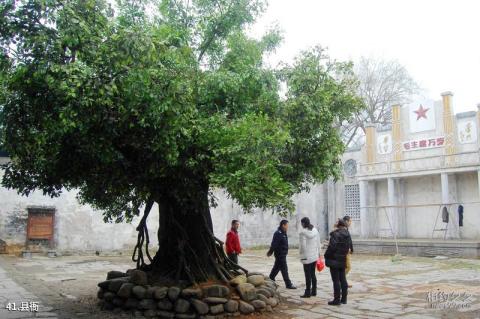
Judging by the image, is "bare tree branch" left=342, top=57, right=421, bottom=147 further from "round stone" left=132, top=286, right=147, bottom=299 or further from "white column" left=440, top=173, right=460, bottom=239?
"round stone" left=132, top=286, right=147, bottom=299

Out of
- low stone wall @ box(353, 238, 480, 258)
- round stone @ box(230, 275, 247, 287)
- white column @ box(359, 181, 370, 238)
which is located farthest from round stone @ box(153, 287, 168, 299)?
white column @ box(359, 181, 370, 238)

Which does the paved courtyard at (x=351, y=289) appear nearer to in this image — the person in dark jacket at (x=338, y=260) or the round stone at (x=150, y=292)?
the person in dark jacket at (x=338, y=260)

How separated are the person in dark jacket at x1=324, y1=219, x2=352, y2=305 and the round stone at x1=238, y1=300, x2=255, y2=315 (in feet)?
5.87

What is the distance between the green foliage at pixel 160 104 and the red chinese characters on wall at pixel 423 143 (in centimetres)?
1596

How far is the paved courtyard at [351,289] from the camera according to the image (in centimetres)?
834

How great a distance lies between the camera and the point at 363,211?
25.8 metres

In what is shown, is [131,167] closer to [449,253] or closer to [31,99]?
[31,99]

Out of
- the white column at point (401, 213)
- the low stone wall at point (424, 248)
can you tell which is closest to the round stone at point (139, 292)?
the low stone wall at point (424, 248)

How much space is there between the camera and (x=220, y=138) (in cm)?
693

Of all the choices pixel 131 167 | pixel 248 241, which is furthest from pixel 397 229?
pixel 131 167

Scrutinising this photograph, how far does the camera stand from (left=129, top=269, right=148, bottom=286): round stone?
8.45 m

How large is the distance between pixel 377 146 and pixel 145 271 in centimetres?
1964

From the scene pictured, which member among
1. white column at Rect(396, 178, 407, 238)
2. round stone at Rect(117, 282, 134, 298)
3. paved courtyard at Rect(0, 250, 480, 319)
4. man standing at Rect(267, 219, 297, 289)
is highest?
white column at Rect(396, 178, 407, 238)

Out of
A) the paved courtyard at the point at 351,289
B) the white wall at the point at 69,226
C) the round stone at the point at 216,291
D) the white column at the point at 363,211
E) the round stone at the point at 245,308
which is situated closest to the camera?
the round stone at the point at 216,291
